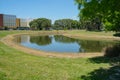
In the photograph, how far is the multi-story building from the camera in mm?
174975

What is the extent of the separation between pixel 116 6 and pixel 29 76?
780 cm

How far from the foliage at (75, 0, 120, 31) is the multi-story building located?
15773 centimetres

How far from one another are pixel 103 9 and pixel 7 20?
16934cm

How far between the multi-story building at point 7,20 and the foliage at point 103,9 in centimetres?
15773

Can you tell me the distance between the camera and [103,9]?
17.9m

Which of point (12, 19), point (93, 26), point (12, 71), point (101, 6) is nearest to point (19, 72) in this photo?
point (12, 71)

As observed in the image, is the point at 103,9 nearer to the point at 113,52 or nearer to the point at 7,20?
the point at 113,52

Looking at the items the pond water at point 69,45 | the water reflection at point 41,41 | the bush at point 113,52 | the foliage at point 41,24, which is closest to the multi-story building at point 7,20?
the foliage at point 41,24

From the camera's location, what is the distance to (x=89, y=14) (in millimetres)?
19969

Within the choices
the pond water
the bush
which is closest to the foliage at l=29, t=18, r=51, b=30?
the pond water

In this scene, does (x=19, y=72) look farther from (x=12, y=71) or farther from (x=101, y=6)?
(x=101, y=6)

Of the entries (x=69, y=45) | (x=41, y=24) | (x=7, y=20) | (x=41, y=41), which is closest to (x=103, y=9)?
(x=69, y=45)

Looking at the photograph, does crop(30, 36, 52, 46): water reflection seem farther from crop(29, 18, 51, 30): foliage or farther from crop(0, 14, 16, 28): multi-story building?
crop(0, 14, 16, 28): multi-story building

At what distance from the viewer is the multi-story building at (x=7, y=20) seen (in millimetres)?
174975
